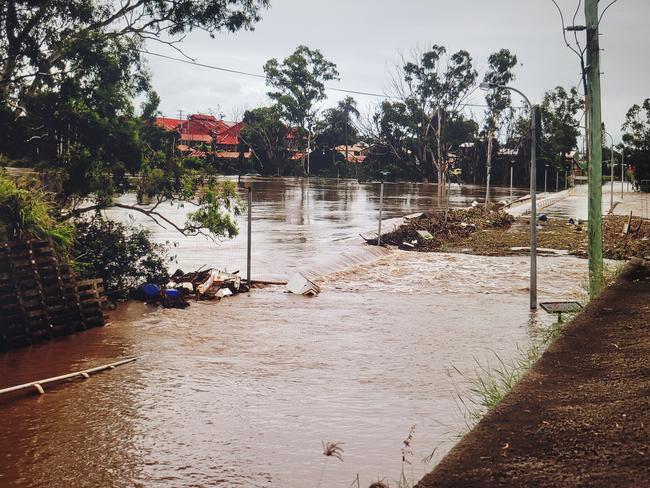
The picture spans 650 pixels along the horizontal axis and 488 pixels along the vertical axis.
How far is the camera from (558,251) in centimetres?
2394

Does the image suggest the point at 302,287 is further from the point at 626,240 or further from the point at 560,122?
the point at 560,122

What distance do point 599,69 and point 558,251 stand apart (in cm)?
1250

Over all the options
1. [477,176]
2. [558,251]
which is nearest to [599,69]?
[558,251]

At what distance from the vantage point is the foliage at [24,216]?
12.4 metres

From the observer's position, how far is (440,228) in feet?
93.2

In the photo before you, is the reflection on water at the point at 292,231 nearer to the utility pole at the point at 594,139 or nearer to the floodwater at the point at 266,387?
the floodwater at the point at 266,387

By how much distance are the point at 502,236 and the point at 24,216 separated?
65.0ft

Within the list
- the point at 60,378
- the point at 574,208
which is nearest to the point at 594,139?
the point at 60,378

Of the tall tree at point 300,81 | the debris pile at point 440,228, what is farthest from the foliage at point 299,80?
the debris pile at point 440,228

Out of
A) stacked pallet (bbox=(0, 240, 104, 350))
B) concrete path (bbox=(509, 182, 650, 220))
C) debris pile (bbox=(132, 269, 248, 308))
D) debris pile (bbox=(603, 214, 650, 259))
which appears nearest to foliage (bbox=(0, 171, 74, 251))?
stacked pallet (bbox=(0, 240, 104, 350))

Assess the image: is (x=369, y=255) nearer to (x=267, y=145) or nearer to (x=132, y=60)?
(x=132, y=60)

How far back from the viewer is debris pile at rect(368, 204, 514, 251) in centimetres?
2525

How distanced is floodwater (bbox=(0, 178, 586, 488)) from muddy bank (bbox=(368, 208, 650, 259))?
19.7 feet

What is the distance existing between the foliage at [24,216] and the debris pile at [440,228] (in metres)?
12.8
